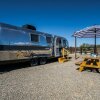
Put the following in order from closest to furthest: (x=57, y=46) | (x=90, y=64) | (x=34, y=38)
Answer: (x=90, y=64)
(x=34, y=38)
(x=57, y=46)

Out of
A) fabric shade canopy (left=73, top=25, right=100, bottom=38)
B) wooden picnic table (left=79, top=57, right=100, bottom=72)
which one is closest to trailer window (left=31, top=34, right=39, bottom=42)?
fabric shade canopy (left=73, top=25, right=100, bottom=38)

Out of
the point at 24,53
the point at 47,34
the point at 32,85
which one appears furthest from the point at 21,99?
the point at 47,34

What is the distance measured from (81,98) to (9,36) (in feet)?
18.7

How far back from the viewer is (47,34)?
43.0 feet

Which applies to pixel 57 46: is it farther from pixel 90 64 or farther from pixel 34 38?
pixel 90 64

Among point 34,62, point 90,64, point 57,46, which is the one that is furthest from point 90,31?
point 34,62

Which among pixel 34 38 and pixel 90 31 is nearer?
pixel 34 38

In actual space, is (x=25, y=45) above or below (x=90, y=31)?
below

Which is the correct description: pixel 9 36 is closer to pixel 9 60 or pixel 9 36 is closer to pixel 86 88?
pixel 9 60

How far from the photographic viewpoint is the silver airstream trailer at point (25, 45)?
878 centimetres

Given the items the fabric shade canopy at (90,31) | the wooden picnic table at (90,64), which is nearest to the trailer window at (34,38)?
the fabric shade canopy at (90,31)

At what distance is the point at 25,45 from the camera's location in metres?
10.4

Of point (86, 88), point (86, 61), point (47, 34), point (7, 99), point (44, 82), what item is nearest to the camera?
point (7, 99)

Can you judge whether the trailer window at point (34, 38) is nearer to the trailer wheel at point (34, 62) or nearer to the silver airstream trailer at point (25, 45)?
the silver airstream trailer at point (25, 45)
